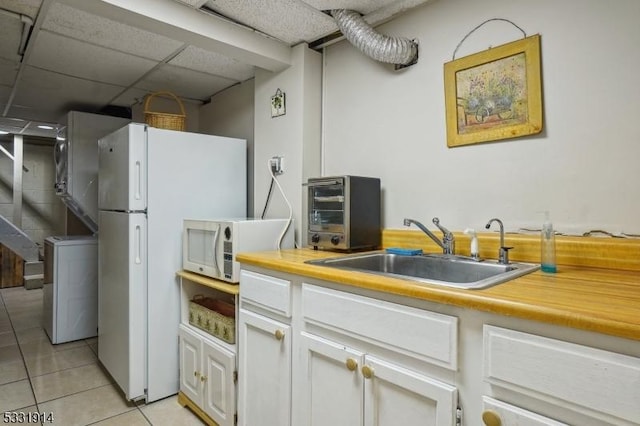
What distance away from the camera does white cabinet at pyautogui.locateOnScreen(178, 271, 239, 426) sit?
5.84 feet

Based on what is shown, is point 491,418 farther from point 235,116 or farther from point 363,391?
point 235,116

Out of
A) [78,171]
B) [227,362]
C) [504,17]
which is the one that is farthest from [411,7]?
[78,171]

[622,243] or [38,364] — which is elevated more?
[622,243]

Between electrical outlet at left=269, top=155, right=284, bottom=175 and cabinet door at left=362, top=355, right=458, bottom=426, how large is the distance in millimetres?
1460

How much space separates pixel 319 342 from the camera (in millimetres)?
1322

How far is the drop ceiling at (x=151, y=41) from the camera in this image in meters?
1.79

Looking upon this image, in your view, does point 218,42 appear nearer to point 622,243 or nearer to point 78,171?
point 622,243

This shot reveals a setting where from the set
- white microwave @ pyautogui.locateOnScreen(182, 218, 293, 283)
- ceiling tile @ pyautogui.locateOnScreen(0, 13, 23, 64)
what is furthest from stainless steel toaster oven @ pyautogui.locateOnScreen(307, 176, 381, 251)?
ceiling tile @ pyautogui.locateOnScreen(0, 13, 23, 64)

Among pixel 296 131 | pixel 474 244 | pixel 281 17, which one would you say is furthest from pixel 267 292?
pixel 281 17

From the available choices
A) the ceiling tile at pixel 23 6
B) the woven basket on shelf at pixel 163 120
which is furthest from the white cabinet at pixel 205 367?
the ceiling tile at pixel 23 6

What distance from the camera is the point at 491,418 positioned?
882 mm

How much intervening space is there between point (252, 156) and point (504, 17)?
73.2 inches

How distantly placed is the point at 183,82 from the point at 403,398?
9.31ft

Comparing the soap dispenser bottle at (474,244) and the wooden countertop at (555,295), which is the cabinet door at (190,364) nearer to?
the wooden countertop at (555,295)
